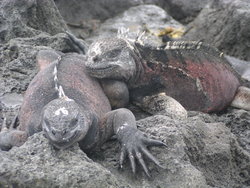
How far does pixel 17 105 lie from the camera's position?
423cm

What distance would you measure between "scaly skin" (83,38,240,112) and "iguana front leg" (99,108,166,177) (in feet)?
3.11

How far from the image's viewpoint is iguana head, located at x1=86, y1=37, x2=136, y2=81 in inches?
160

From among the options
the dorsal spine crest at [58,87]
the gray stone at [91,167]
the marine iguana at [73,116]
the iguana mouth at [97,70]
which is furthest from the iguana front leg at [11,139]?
the iguana mouth at [97,70]

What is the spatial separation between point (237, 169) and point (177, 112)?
2.64ft

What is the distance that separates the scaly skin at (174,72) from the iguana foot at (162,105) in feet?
0.14

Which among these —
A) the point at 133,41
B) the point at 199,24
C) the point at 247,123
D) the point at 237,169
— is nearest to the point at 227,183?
the point at 237,169

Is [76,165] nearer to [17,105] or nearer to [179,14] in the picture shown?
[17,105]

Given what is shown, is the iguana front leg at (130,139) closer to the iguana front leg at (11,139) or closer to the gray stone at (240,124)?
the iguana front leg at (11,139)

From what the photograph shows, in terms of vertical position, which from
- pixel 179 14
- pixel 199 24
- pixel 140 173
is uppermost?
pixel 140 173

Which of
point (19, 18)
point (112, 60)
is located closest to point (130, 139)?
point (112, 60)

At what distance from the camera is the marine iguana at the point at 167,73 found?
430cm

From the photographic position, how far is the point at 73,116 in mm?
2939

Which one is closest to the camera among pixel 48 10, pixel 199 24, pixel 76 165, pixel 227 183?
pixel 76 165

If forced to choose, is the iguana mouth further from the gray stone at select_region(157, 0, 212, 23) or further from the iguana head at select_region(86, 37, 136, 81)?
the gray stone at select_region(157, 0, 212, 23)
